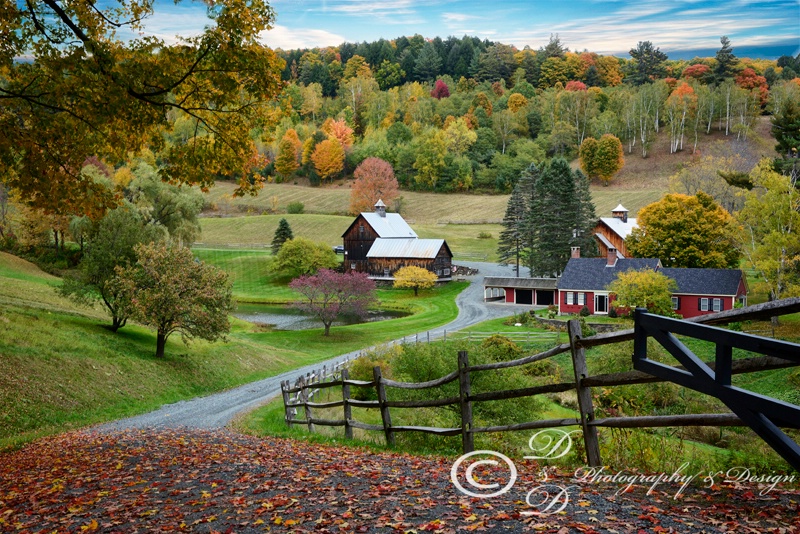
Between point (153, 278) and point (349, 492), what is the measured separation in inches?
898

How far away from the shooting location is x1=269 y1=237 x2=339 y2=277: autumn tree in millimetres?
70500

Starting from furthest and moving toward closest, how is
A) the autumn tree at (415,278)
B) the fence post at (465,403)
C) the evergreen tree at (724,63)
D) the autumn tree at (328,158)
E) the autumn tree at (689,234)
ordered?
the evergreen tree at (724,63) → the autumn tree at (328,158) → the autumn tree at (415,278) → the autumn tree at (689,234) → the fence post at (465,403)

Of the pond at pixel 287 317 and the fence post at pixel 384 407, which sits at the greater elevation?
the fence post at pixel 384 407

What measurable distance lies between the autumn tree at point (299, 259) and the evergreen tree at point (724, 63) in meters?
86.5

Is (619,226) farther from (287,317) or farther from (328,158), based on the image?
(328,158)

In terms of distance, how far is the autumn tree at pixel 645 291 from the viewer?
46369 mm

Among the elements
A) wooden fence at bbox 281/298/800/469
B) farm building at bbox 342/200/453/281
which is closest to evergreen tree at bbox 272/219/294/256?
farm building at bbox 342/200/453/281

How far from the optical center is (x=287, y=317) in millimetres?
55406

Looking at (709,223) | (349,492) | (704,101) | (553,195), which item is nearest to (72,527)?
(349,492)

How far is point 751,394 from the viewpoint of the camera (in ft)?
13.1

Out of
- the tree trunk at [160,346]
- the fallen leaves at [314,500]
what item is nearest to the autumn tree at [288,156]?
the tree trunk at [160,346]

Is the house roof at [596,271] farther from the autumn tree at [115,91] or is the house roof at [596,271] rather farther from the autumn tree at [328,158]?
the autumn tree at [328,158]

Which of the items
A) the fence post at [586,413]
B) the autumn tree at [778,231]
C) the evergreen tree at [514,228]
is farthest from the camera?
the evergreen tree at [514,228]

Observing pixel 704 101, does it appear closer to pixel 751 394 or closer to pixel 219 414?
pixel 219 414
